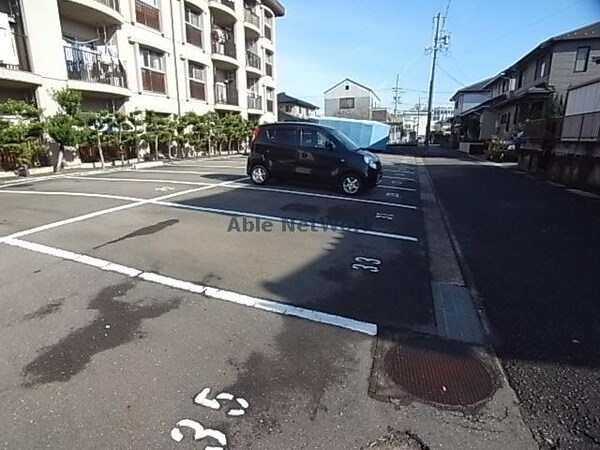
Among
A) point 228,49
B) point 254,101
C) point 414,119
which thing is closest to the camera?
point 228,49

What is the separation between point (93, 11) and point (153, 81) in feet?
13.7

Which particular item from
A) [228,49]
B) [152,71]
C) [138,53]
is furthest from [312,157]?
[228,49]

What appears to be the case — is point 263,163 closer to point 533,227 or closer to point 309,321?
point 533,227

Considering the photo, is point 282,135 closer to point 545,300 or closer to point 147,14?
point 545,300

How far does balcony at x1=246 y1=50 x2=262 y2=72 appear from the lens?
26.7m

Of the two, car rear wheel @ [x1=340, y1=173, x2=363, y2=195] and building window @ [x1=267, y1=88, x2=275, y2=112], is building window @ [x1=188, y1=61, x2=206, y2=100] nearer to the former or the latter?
building window @ [x1=267, y1=88, x2=275, y2=112]

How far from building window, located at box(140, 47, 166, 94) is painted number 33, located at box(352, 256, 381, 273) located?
1661 cm

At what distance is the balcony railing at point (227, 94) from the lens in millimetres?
24638

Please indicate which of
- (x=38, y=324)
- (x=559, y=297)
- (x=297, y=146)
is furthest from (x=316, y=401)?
(x=297, y=146)

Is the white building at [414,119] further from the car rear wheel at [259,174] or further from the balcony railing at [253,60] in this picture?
the car rear wheel at [259,174]

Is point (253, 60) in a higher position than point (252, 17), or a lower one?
lower

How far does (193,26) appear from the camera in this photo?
824 inches

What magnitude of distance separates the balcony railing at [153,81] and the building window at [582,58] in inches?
932

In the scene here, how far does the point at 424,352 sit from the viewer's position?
289cm
